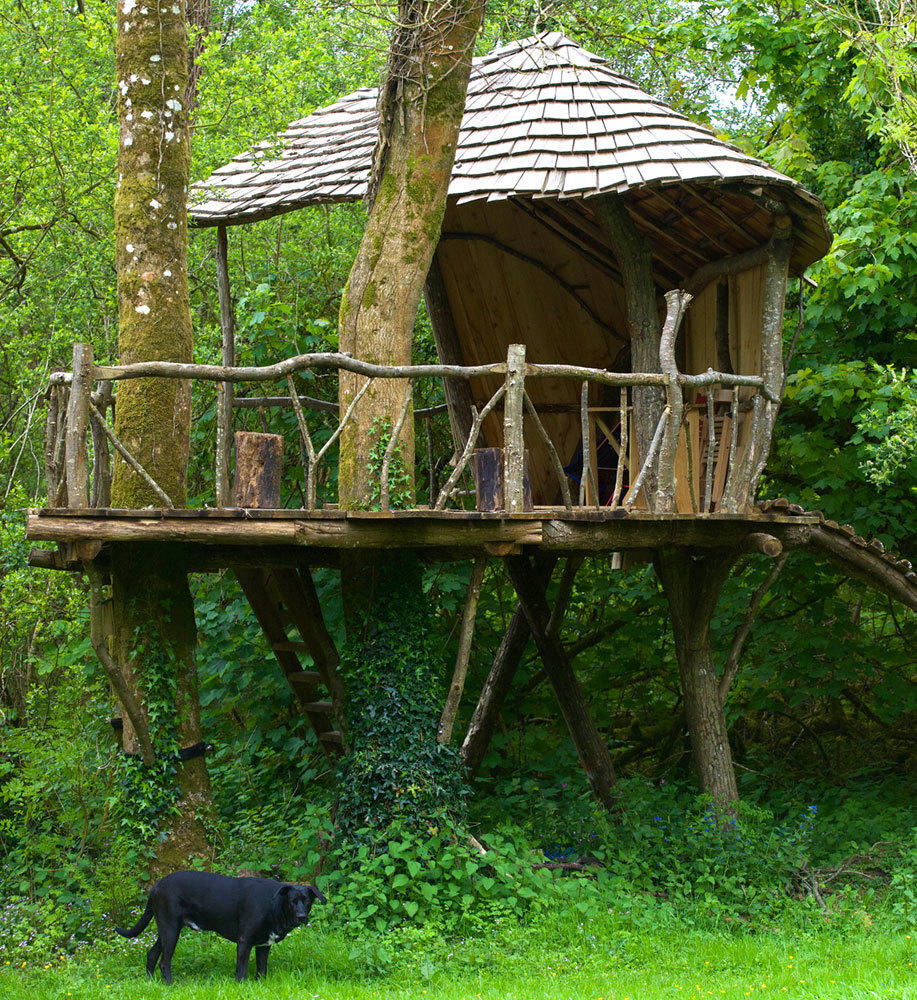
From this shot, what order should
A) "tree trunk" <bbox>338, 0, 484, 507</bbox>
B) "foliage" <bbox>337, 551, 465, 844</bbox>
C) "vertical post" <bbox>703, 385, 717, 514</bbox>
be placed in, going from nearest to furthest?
"foliage" <bbox>337, 551, 465, 844</bbox> < "tree trunk" <bbox>338, 0, 484, 507</bbox> < "vertical post" <bbox>703, 385, 717, 514</bbox>

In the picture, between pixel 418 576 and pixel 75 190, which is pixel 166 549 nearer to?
pixel 418 576

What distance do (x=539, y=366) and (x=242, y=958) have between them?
380cm

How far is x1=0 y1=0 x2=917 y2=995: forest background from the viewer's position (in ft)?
24.6

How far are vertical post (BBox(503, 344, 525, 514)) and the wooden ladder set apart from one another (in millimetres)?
2227

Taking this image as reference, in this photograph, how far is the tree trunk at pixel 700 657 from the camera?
362 inches

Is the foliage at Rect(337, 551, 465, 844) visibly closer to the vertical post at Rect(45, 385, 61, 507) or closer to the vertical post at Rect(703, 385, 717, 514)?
the vertical post at Rect(45, 385, 61, 507)

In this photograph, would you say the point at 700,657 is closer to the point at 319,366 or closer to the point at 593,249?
the point at 593,249

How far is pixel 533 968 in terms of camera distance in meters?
6.36

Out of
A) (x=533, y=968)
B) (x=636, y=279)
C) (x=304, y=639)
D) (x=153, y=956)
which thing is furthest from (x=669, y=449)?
(x=153, y=956)

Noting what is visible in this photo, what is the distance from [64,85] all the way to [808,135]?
27.7ft

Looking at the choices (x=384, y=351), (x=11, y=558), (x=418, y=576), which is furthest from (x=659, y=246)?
(x=11, y=558)

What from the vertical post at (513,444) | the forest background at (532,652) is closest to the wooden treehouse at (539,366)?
the vertical post at (513,444)

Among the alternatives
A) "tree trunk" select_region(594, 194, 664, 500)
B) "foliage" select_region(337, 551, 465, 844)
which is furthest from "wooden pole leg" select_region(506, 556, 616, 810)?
"foliage" select_region(337, 551, 465, 844)

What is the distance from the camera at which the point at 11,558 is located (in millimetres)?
10516
